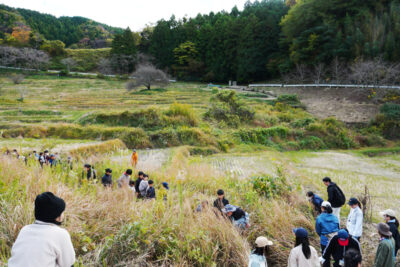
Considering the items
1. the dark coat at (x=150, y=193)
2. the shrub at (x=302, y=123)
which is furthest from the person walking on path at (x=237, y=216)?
the shrub at (x=302, y=123)

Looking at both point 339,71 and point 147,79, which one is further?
point 147,79

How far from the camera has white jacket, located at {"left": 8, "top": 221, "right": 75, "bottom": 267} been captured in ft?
6.51

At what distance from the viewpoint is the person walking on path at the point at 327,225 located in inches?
168

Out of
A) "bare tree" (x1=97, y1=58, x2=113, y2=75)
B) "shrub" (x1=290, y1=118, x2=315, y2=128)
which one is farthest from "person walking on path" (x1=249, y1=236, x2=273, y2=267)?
"bare tree" (x1=97, y1=58, x2=113, y2=75)

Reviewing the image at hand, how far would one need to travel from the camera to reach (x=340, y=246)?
156 inches

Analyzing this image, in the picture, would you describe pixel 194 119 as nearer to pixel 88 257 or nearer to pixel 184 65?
pixel 88 257

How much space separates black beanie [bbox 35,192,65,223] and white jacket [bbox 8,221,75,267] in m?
0.05

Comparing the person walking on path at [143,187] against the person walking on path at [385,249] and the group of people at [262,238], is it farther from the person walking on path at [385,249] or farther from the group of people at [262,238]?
the person walking on path at [385,249]

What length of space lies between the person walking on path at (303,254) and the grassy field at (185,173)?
0.80 m

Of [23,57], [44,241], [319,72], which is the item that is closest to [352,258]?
[44,241]

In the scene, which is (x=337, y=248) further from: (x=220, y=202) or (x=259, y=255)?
(x=220, y=202)

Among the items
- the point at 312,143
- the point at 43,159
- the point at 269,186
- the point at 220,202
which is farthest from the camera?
the point at 312,143

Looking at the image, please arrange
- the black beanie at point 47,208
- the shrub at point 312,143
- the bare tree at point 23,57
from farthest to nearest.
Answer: the bare tree at point 23,57, the shrub at point 312,143, the black beanie at point 47,208

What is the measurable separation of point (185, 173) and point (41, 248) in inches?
241
